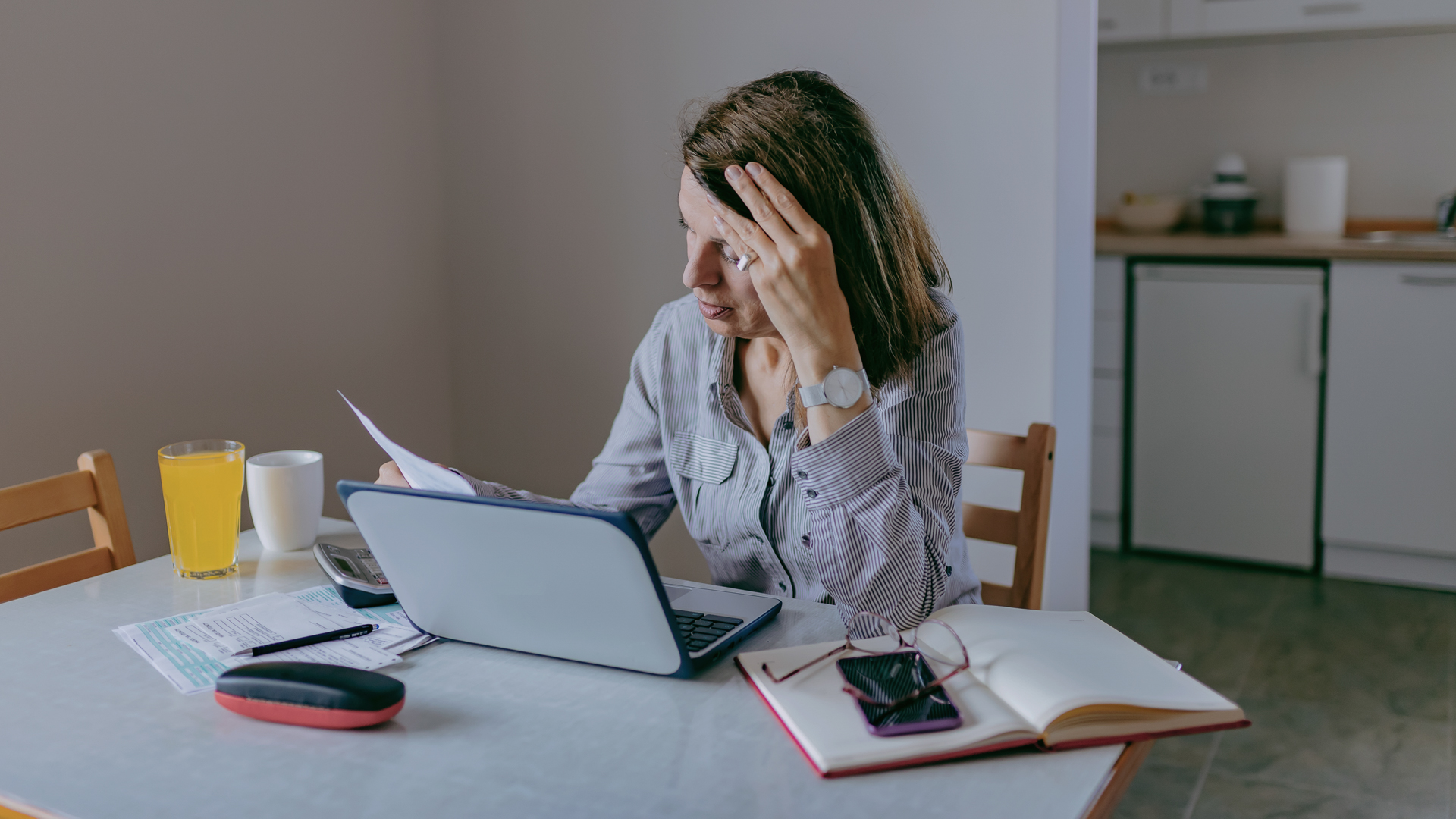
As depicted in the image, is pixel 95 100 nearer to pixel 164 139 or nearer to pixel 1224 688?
pixel 164 139

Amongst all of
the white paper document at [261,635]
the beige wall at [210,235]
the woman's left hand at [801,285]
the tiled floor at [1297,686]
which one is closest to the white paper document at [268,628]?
the white paper document at [261,635]

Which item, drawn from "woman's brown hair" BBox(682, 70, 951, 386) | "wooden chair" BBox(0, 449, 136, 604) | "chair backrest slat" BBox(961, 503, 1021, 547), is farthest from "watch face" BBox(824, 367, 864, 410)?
"wooden chair" BBox(0, 449, 136, 604)

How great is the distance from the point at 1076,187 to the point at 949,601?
116 cm

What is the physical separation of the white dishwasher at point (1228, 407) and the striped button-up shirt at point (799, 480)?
6.75 ft

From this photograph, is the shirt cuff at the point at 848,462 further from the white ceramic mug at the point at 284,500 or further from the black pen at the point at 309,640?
the white ceramic mug at the point at 284,500

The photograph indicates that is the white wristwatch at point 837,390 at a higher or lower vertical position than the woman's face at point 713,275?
lower

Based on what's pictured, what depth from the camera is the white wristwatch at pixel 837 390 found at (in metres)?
1.10

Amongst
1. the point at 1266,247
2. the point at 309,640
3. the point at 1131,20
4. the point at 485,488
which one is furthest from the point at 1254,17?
the point at 309,640

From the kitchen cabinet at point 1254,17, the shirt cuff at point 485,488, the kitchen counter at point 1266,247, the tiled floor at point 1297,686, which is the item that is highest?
the kitchen cabinet at point 1254,17

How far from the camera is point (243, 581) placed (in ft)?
4.02

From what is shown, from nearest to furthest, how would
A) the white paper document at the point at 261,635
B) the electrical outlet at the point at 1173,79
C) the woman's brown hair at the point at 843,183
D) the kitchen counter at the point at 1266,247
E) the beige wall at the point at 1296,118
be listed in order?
the white paper document at the point at 261,635 < the woman's brown hair at the point at 843,183 < the kitchen counter at the point at 1266,247 < the beige wall at the point at 1296,118 < the electrical outlet at the point at 1173,79

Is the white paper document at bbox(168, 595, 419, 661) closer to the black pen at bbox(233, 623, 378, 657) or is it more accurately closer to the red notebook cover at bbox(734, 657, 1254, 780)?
the black pen at bbox(233, 623, 378, 657)

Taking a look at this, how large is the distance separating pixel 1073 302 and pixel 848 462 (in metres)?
1.27

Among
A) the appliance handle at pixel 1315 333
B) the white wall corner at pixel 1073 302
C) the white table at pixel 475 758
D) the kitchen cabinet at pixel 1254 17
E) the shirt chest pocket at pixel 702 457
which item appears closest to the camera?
the white table at pixel 475 758
